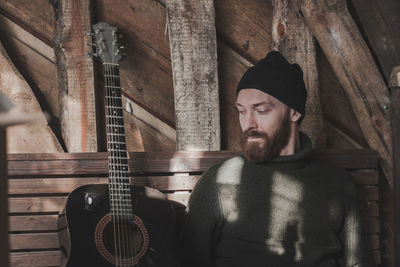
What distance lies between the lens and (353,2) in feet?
8.91

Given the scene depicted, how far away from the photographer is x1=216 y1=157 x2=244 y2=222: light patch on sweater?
239 centimetres

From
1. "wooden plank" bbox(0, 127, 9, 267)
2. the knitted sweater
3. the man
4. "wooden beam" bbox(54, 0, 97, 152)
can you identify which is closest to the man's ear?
the man

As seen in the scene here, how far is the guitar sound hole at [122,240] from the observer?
2215mm

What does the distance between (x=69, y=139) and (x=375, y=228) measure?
1.76 m

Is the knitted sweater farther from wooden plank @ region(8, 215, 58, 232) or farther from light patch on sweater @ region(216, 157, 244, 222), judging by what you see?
wooden plank @ region(8, 215, 58, 232)

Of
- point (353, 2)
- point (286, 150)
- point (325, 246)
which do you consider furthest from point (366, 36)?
point (325, 246)

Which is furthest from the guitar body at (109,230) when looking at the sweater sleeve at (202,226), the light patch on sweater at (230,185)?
the light patch on sweater at (230,185)

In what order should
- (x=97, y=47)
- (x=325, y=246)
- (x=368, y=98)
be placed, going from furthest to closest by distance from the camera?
(x=368, y=98) → (x=97, y=47) → (x=325, y=246)

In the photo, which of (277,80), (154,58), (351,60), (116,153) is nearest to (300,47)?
(351,60)

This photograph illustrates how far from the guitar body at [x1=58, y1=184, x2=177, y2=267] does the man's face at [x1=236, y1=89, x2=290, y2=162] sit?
1.59ft

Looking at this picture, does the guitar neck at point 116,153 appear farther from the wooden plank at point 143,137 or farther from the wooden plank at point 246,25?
the wooden plank at point 246,25

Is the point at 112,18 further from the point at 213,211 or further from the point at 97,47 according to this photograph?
the point at 213,211

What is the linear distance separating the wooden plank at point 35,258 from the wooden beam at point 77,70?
0.57 metres

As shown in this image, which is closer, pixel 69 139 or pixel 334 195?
pixel 334 195
